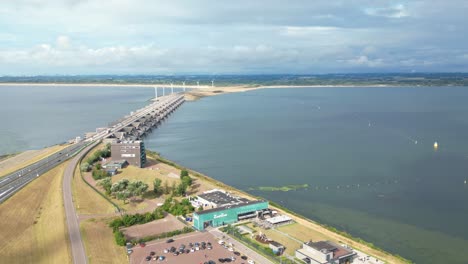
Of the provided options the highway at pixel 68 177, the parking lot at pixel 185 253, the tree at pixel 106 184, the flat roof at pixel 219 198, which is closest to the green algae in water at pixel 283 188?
the flat roof at pixel 219 198

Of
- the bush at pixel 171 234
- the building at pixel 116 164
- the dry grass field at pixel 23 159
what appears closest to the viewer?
the bush at pixel 171 234

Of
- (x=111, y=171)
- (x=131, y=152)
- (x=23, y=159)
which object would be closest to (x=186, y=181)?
(x=111, y=171)

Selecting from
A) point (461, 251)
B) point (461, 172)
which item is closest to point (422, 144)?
point (461, 172)

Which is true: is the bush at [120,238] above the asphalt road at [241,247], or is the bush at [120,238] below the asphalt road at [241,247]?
above

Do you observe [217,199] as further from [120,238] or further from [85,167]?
[85,167]

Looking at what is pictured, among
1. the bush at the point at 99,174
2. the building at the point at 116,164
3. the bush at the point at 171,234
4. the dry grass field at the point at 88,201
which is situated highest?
the building at the point at 116,164

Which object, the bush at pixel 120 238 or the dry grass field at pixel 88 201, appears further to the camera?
the dry grass field at pixel 88 201

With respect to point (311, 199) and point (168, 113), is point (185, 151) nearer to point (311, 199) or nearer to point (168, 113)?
point (311, 199)

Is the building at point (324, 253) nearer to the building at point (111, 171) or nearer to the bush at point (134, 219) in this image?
the bush at point (134, 219)
